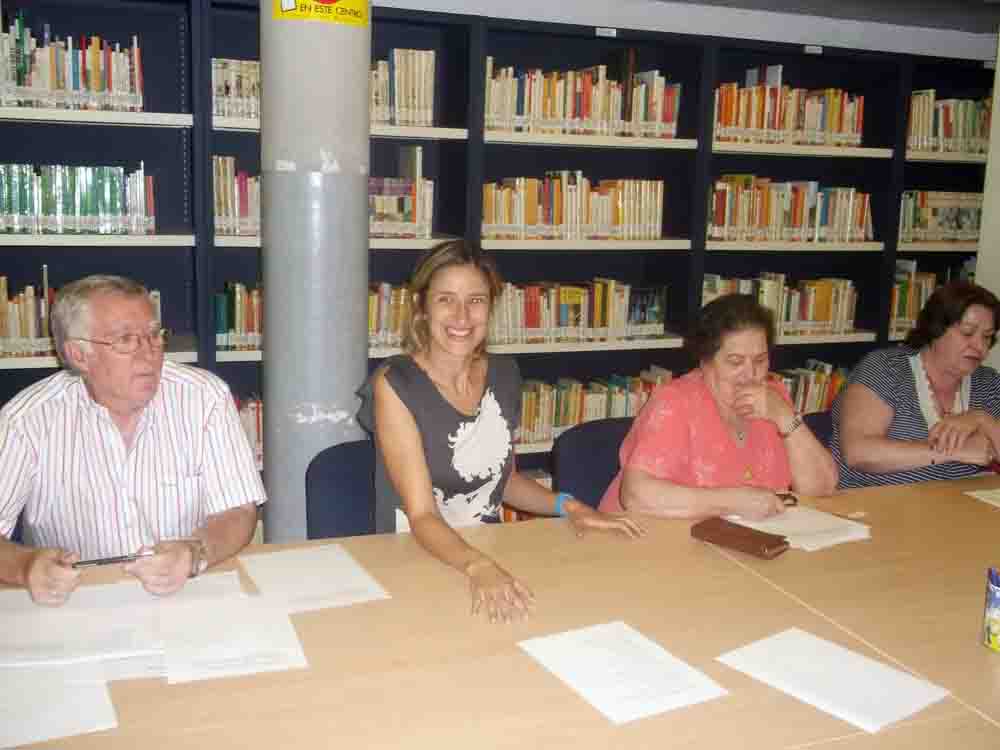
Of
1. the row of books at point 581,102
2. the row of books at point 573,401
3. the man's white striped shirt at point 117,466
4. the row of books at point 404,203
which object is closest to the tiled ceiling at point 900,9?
the row of books at point 581,102

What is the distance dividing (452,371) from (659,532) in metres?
0.64

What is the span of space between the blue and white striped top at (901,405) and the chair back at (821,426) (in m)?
0.02

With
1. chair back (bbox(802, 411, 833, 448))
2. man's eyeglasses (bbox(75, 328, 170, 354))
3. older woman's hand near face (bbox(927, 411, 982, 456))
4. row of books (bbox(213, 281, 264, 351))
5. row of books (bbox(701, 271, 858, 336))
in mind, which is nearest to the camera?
man's eyeglasses (bbox(75, 328, 170, 354))

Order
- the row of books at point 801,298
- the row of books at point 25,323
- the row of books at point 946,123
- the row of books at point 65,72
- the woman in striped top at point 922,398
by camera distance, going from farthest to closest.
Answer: the row of books at point 946,123 < the row of books at point 801,298 < the row of books at point 25,323 < the row of books at point 65,72 < the woman in striped top at point 922,398

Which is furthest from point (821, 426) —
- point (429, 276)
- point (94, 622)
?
point (94, 622)

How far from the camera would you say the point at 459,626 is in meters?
1.59

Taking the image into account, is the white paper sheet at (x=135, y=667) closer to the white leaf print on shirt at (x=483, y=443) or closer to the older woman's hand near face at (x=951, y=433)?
the white leaf print on shirt at (x=483, y=443)

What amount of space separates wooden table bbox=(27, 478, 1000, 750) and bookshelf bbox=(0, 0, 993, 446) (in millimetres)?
2067

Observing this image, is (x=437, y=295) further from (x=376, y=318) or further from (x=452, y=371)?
(x=376, y=318)

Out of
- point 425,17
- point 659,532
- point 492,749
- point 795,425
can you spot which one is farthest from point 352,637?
point 425,17

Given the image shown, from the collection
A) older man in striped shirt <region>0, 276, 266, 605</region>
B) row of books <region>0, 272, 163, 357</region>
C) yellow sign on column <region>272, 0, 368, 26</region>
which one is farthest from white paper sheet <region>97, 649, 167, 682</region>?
row of books <region>0, 272, 163, 357</region>

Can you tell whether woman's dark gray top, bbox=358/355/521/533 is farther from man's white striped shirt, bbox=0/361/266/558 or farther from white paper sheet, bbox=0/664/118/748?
white paper sheet, bbox=0/664/118/748

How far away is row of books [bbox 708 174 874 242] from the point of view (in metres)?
4.28

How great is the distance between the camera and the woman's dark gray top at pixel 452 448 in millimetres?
2238
